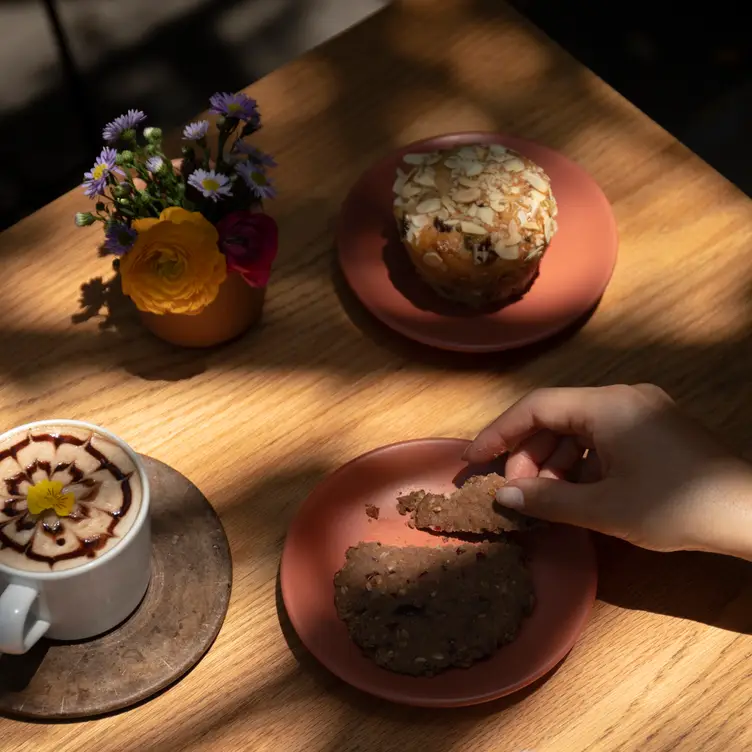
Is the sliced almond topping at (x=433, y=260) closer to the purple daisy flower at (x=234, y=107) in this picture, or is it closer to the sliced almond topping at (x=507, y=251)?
the sliced almond topping at (x=507, y=251)

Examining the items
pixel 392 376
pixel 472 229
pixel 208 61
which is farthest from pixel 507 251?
pixel 208 61

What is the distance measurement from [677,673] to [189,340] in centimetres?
62

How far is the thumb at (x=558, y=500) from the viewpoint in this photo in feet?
3.62

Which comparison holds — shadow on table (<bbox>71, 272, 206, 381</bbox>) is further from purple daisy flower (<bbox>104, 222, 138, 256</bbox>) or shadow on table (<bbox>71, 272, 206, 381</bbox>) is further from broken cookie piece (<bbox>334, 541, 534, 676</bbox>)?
broken cookie piece (<bbox>334, 541, 534, 676</bbox>)

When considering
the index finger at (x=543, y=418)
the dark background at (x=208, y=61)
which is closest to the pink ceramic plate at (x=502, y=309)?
the index finger at (x=543, y=418)

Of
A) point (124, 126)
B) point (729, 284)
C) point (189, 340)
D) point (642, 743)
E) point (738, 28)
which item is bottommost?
point (738, 28)

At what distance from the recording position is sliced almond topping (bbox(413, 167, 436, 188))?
1299mm

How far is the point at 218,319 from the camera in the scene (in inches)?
50.3

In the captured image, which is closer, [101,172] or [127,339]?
[101,172]

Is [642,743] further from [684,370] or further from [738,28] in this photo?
[738,28]

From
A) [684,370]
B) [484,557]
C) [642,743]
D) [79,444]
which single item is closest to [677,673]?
[642,743]

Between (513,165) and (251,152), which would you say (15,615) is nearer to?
(251,152)

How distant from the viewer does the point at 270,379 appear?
4.29ft

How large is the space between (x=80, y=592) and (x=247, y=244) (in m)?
0.39
